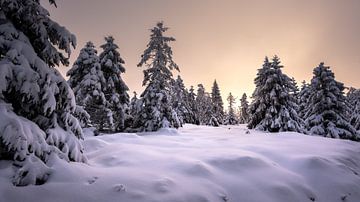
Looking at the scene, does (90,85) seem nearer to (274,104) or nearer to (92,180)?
(92,180)

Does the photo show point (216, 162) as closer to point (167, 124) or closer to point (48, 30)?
point (48, 30)

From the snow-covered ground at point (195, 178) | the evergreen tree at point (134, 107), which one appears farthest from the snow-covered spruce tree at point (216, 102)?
the snow-covered ground at point (195, 178)

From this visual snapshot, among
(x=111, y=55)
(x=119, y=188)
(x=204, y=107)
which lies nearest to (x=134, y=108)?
(x=111, y=55)

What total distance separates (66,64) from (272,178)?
705 cm

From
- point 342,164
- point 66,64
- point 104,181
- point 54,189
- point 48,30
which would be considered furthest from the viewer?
point 342,164

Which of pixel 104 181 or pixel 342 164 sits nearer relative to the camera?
pixel 104 181

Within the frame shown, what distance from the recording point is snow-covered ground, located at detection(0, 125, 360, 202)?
487cm

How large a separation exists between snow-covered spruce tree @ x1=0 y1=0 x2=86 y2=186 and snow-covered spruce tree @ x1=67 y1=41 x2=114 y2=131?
14.1 metres

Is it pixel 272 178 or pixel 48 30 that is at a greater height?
pixel 48 30

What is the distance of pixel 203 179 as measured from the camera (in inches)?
248

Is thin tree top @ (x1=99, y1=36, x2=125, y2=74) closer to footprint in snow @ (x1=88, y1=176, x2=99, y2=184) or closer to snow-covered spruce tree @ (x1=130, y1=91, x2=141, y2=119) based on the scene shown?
snow-covered spruce tree @ (x1=130, y1=91, x2=141, y2=119)

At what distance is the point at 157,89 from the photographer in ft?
68.1

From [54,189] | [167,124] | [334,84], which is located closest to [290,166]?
[54,189]

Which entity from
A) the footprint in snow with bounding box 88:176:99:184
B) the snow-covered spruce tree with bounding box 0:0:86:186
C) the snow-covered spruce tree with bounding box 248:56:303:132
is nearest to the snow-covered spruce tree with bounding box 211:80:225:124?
the snow-covered spruce tree with bounding box 248:56:303:132
